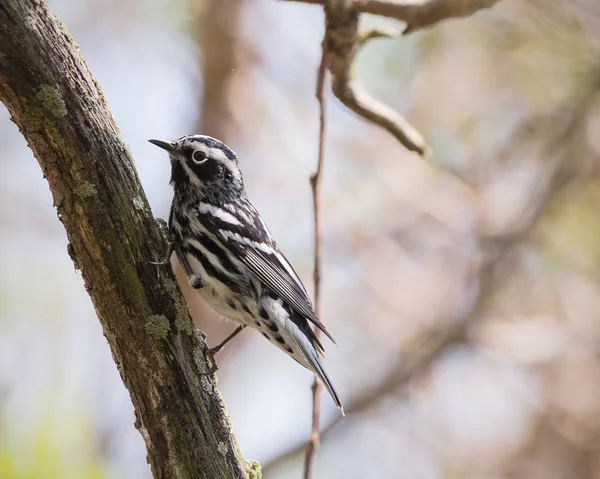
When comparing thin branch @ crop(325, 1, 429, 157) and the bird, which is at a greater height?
thin branch @ crop(325, 1, 429, 157)

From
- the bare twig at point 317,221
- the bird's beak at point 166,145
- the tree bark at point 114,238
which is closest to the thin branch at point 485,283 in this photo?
the bare twig at point 317,221

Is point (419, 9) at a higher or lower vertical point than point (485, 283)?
higher

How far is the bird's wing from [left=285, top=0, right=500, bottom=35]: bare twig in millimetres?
1326

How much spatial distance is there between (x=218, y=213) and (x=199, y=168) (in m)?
0.36

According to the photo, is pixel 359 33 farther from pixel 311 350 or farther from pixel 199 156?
pixel 311 350

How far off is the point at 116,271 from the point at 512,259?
653cm

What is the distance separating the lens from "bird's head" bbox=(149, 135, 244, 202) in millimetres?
4520

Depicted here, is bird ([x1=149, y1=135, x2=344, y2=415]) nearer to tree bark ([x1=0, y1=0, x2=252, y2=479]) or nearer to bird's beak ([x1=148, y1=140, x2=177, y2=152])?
bird's beak ([x1=148, y1=140, x2=177, y2=152])

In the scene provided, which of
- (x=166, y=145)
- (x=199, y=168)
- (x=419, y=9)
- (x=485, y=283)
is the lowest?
(x=485, y=283)

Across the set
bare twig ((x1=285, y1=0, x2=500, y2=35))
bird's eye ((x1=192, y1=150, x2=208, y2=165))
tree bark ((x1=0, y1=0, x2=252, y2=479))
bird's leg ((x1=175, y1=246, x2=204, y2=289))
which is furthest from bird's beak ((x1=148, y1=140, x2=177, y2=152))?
tree bark ((x1=0, y1=0, x2=252, y2=479))

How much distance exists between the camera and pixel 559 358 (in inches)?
368

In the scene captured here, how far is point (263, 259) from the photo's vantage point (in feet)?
14.2

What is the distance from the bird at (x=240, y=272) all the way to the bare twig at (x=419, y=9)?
4.18 ft

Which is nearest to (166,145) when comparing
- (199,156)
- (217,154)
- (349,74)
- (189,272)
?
(199,156)
